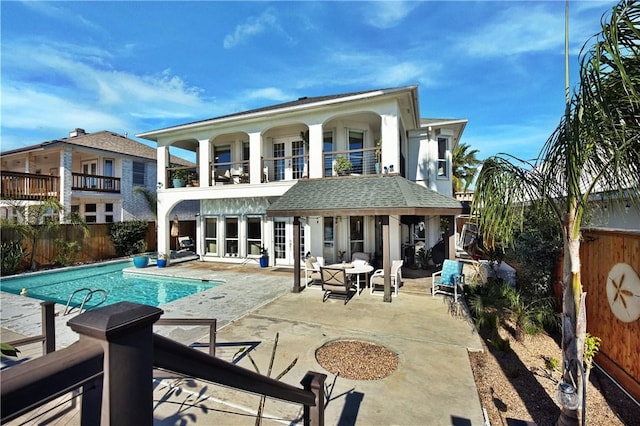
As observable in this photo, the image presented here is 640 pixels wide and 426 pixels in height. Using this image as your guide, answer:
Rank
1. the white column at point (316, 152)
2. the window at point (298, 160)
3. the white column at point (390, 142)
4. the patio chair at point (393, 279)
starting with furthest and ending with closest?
1. the window at point (298, 160)
2. the white column at point (316, 152)
3. the white column at point (390, 142)
4. the patio chair at point (393, 279)

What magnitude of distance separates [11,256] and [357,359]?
56.6 feet

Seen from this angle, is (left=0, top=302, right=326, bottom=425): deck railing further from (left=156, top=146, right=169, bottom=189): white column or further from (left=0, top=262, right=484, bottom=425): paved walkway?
(left=156, top=146, right=169, bottom=189): white column

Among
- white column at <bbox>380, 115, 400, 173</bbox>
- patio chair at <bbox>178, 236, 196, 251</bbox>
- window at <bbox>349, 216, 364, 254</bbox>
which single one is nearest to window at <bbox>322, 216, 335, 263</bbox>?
window at <bbox>349, 216, 364, 254</bbox>

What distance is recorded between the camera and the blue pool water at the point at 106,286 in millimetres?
11570

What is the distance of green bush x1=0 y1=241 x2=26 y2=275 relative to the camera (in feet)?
44.8

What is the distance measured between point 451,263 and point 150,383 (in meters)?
9.93

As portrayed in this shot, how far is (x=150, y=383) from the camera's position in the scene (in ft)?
3.28

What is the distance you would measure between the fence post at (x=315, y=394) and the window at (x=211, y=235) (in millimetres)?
16192

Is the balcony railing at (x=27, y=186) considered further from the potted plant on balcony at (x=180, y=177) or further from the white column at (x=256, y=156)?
the white column at (x=256, y=156)

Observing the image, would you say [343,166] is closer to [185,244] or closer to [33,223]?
[185,244]

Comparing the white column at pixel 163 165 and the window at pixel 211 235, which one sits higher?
the white column at pixel 163 165

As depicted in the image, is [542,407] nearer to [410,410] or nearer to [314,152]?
[410,410]

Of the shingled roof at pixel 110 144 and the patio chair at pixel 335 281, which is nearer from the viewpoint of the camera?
the patio chair at pixel 335 281

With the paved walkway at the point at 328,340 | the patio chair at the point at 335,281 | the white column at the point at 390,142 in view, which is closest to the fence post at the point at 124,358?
the paved walkway at the point at 328,340
